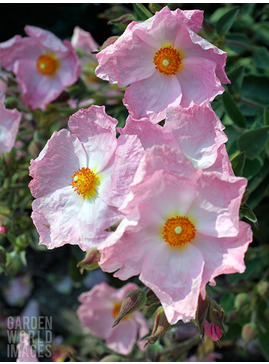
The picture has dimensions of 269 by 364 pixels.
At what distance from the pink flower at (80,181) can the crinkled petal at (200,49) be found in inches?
12.5

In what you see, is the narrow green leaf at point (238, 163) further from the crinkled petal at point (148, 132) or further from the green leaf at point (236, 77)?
the green leaf at point (236, 77)

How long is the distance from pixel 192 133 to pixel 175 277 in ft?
1.25

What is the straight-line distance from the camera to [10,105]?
210 cm

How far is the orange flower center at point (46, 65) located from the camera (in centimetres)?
226

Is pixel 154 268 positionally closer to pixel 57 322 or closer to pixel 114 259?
pixel 114 259

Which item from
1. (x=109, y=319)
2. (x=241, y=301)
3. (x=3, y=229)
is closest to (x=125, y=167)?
(x=3, y=229)

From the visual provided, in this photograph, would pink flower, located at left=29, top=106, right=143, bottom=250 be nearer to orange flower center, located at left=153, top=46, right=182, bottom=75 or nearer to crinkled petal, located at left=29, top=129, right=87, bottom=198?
crinkled petal, located at left=29, top=129, right=87, bottom=198

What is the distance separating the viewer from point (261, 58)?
228cm

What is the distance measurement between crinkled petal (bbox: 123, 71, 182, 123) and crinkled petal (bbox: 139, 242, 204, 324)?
37 centimetres

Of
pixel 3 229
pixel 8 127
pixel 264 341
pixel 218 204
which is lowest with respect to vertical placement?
pixel 264 341

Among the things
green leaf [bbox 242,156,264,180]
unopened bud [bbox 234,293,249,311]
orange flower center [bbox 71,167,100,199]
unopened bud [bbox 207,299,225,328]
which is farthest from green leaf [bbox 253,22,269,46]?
unopened bud [bbox 207,299,225,328]

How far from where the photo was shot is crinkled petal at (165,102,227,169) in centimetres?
132

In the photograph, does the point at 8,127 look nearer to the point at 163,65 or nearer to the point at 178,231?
the point at 163,65

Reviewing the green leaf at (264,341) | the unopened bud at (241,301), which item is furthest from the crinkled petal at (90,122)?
the green leaf at (264,341)
